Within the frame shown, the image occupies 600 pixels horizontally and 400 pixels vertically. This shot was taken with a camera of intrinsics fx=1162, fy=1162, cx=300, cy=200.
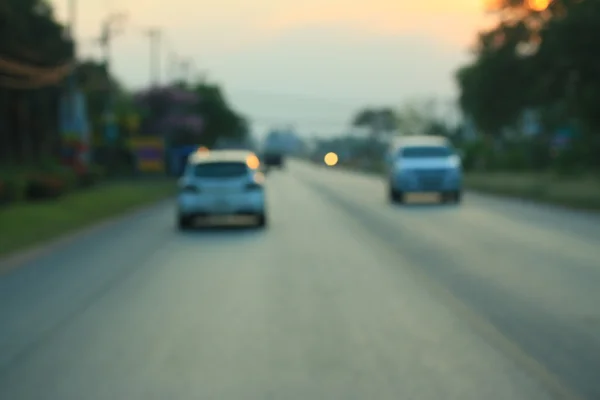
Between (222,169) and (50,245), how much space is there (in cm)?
583

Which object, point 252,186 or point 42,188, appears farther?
point 42,188

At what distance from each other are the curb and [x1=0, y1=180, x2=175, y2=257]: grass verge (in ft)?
0.61

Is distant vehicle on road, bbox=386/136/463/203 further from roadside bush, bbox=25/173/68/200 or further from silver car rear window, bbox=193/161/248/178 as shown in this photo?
silver car rear window, bbox=193/161/248/178

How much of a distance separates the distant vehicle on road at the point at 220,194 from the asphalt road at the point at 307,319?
10.4 ft

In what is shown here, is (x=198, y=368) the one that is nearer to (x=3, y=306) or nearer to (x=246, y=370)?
(x=246, y=370)

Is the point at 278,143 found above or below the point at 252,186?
below

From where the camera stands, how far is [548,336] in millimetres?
10352

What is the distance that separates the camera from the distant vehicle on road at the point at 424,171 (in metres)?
37.4

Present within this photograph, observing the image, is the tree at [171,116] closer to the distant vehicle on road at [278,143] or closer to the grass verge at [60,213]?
the distant vehicle on road at [278,143]

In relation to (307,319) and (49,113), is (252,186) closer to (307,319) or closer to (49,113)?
(307,319)

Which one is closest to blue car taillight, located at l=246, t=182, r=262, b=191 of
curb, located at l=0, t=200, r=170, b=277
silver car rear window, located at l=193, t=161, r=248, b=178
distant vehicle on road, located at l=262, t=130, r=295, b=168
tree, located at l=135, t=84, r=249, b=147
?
silver car rear window, located at l=193, t=161, r=248, b=178

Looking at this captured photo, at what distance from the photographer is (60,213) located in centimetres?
3167

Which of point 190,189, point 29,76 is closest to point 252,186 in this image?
point 190,189

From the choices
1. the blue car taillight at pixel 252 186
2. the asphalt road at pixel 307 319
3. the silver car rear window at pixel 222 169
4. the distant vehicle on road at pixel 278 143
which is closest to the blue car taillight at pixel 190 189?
the silver car rear window at pixel 222 169
